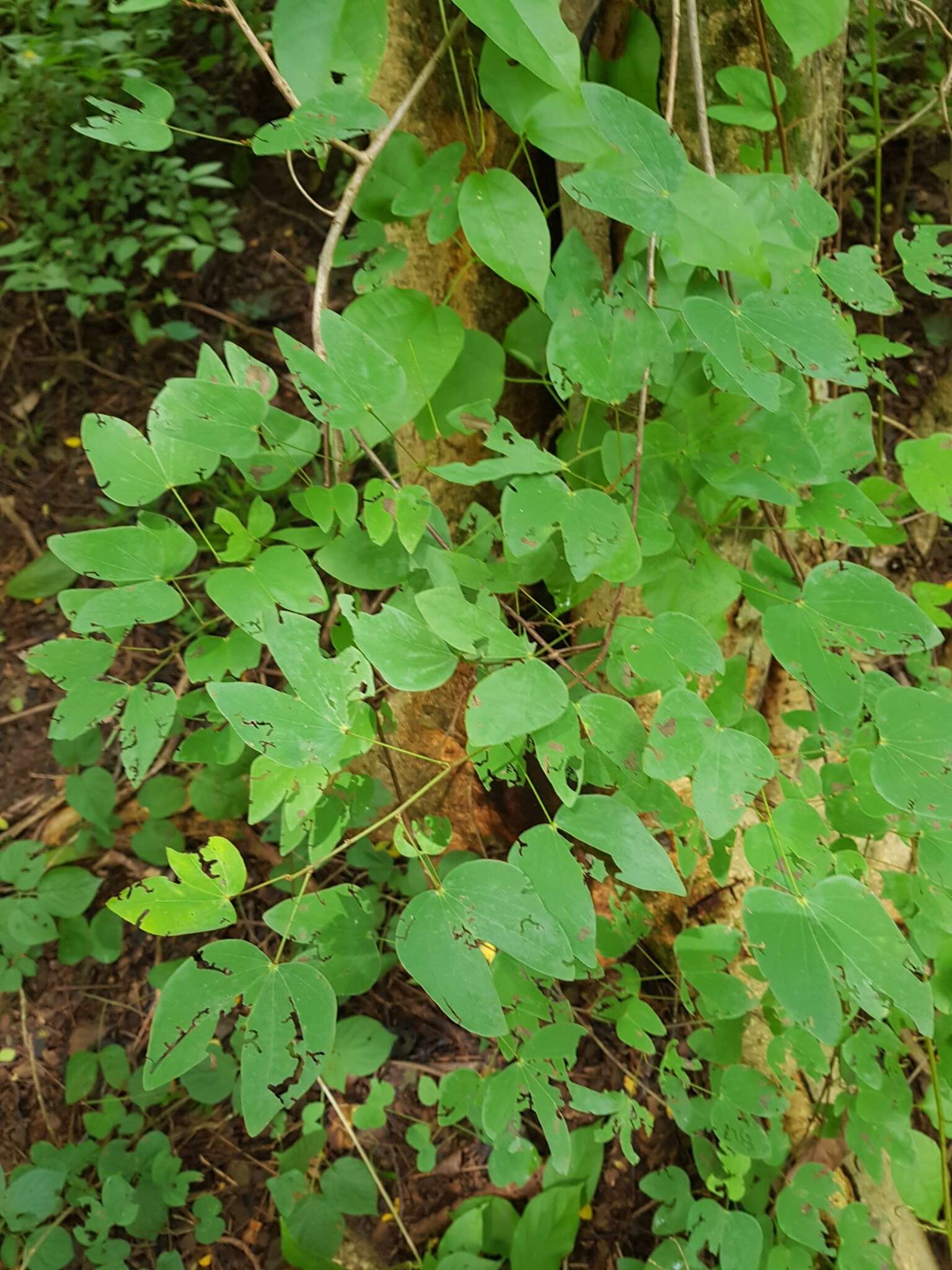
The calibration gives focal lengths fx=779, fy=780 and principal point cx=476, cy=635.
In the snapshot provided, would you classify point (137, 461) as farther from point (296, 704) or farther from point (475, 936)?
point (475, 936)

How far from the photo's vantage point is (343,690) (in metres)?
0.61

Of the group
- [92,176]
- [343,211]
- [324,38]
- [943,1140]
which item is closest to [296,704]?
[343,211]

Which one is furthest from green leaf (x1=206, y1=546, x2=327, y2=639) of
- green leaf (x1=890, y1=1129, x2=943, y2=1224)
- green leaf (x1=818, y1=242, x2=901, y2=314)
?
green leaf (x1=890, y1=1129, x2=943, y2=1224)

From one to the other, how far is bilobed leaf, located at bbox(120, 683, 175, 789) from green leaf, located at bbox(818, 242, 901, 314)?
2.51 feet

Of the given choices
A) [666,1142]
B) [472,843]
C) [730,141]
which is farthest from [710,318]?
[666,1142]

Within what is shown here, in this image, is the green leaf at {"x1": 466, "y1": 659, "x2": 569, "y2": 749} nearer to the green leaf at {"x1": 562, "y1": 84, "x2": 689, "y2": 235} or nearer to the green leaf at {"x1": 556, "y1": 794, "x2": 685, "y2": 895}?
the green leaf at {"x1": 556, "y1": 794, "x2": 685, "y2": 895}

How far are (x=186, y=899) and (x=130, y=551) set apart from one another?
0.31 m

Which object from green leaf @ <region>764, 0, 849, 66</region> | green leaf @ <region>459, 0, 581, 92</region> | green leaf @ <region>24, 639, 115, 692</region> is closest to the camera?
green leaf @ <region>459, 0, 581, 92</region>

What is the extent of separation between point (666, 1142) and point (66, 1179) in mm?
1001

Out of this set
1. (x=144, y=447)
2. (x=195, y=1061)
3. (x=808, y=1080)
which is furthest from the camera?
(x=808, y=1080)

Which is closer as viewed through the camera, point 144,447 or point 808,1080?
point 144,447

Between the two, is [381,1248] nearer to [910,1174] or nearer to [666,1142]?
[666,1142]

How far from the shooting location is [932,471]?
87 centimetres

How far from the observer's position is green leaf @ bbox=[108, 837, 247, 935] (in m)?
0.61
